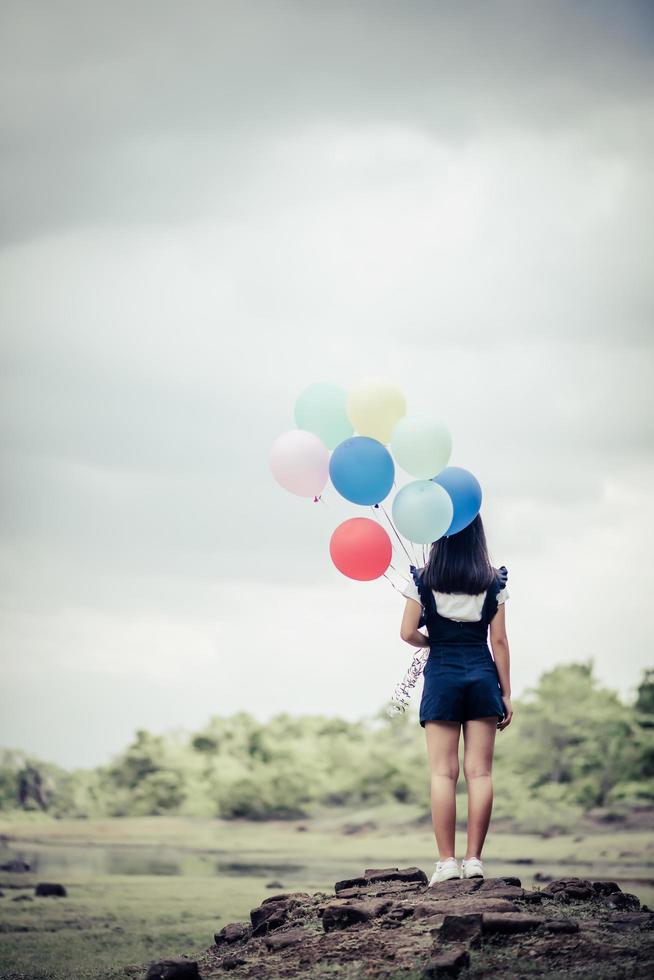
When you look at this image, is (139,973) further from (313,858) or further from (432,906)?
(313,858)

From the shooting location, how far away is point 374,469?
17.8 feet

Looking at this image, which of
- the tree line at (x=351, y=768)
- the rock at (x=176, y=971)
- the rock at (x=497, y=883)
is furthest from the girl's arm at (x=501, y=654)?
the tree line at (x=351, y=768)

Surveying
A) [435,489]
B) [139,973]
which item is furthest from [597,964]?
[139,973]

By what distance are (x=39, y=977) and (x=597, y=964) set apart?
147 inches

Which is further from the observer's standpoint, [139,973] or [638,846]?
[638,846]

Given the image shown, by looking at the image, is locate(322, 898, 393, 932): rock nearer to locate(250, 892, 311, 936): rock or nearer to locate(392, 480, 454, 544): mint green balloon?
locate(250, 892, 311, 936): rock

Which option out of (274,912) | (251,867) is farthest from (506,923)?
(251,867)

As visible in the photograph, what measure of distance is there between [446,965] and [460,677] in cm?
145

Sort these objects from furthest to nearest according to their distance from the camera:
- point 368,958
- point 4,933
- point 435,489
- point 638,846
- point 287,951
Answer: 1. point 638,846
2. point 4,933
3. point 435,489
4. point 287,951
5. point 368,958

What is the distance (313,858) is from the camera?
1538 cm

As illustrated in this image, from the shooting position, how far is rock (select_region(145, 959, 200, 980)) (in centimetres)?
459

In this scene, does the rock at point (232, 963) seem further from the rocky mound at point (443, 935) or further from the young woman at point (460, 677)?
the young woman at point (460, 677)

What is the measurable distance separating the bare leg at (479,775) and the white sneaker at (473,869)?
37mm

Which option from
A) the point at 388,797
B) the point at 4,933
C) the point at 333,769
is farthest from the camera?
the point at 333,769
